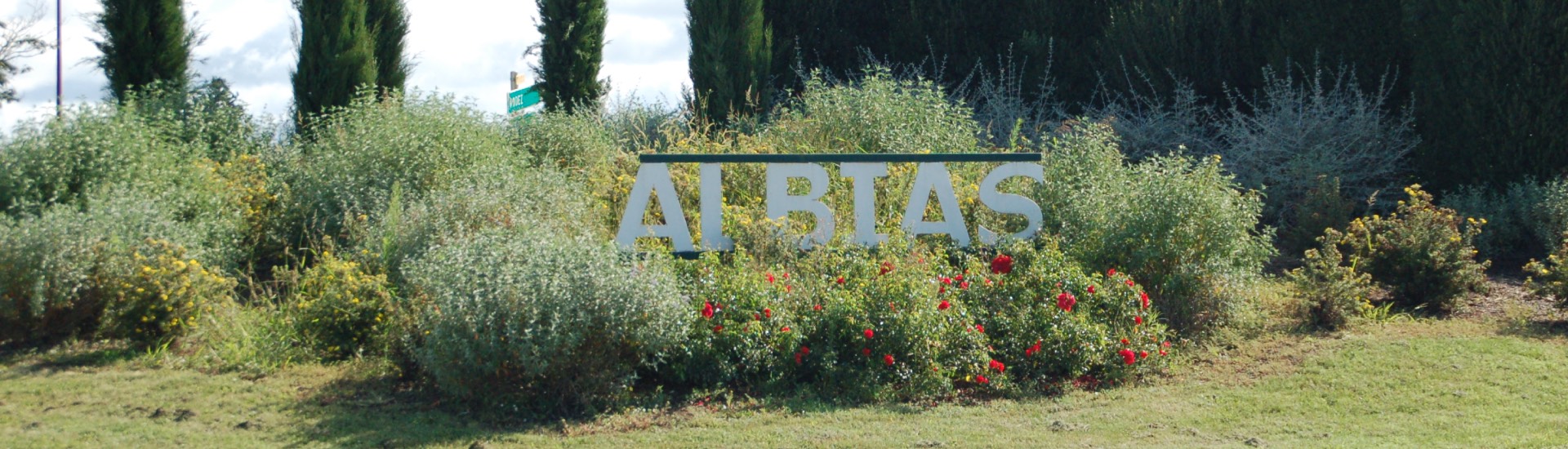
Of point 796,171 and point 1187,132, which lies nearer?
point 796,171

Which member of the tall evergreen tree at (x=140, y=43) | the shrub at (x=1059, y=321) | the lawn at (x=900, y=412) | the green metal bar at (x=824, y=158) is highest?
the tall evergreen tree at (x=140, y=43)

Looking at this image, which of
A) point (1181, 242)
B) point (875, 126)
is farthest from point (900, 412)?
point (875, 126)

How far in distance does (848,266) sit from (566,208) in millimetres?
2032

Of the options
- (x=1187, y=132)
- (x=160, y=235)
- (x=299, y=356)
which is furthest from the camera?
(x=1187, y=132)

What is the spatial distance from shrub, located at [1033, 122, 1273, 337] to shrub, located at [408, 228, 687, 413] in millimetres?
3158

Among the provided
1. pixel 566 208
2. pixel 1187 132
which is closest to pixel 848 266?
pixel 566 208

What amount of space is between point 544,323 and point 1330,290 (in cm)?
495

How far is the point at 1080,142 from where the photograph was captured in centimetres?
950

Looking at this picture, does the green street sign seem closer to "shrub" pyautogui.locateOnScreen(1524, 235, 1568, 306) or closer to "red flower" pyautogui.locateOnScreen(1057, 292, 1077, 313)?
"red flower" pyautogui.locateOnScreen(1057, 292, 1077, 313)

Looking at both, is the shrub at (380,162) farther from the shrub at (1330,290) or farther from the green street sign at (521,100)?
the shrub at (1330,290)

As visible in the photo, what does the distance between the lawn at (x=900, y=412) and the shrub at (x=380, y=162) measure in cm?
215

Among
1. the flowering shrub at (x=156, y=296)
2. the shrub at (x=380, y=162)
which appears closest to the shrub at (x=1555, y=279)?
the shrub at (x=380, y=162)

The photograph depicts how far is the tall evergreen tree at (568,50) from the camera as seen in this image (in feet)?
43.5

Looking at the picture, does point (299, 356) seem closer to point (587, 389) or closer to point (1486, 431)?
point (587, 389)
